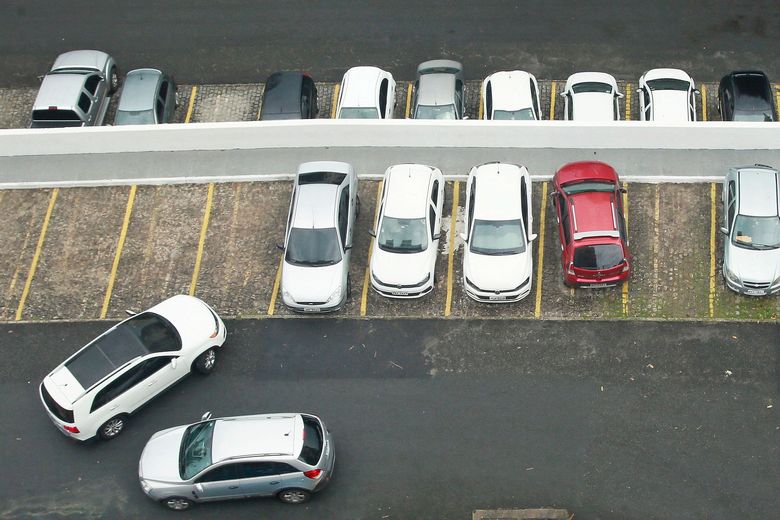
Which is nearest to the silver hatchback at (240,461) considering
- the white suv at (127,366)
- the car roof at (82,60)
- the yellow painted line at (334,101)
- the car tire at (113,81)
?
the white suv at (127,366)

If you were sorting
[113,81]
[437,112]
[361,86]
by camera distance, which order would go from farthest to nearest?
[113,81] < [361,86] < [437,112]

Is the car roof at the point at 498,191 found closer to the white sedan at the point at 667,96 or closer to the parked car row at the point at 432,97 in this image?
the parked car row at the point at 432,97

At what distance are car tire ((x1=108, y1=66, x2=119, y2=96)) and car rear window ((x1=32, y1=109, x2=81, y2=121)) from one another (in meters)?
1.81

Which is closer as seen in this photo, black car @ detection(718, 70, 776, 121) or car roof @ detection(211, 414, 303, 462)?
car roof @ detection(211, 414, 303, 462)

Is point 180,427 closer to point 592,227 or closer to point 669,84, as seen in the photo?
point 592,227

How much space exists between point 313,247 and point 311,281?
77cm

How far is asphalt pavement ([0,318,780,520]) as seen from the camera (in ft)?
61.6

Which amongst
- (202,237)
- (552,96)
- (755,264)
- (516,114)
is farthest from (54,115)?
(755,264)

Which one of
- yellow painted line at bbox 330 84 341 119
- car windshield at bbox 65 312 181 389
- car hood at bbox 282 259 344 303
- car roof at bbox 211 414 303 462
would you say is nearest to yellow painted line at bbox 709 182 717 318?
car hood at bbox 282 259 344 303

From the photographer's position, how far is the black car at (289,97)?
24.7 metres

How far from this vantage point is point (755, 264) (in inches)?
803

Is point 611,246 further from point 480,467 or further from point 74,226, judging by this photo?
point 74,226

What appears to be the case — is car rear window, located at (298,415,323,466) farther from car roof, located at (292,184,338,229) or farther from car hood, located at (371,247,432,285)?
car roof, located at (292,184,338,229)

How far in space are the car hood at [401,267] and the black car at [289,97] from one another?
5471mm
